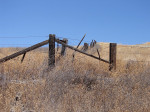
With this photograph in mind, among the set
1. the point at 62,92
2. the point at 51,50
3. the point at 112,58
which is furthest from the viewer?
the point at 112,58

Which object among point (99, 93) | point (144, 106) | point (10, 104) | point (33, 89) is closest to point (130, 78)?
point (99, 93)

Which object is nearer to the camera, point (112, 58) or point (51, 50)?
point (51, 50)

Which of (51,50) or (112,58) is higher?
(51,50)

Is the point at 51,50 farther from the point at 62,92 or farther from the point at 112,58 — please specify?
the point at 112,58

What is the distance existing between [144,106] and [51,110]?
1.97 m

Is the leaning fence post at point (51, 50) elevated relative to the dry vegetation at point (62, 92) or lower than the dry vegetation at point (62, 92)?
elevated

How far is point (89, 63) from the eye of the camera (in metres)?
9.74

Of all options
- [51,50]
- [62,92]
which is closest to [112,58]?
[51,50]

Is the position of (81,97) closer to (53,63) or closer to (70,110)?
(70,110)

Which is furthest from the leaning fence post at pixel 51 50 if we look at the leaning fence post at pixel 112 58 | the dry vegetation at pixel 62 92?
the leaning fence post at pixel 112 58

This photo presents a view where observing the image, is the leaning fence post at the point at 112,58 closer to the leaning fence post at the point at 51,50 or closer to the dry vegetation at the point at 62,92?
the dry vegetation at the point at 62,92

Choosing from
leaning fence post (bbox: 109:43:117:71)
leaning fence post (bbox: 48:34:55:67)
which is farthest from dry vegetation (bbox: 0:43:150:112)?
leaning fence post (bbox: 109:43:117:71)

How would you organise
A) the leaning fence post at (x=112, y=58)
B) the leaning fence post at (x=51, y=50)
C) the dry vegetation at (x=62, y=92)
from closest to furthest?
1. the dry vegetation at (x=62, y=92)
2. the leaning fence post at (x=51, y=50)
3. the leaning fence post at (x=112, y=58)

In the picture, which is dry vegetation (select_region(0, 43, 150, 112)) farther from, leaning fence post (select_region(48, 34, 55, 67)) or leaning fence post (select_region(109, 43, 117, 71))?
leaning fence post (select_region(109, 43, 117, 71))
